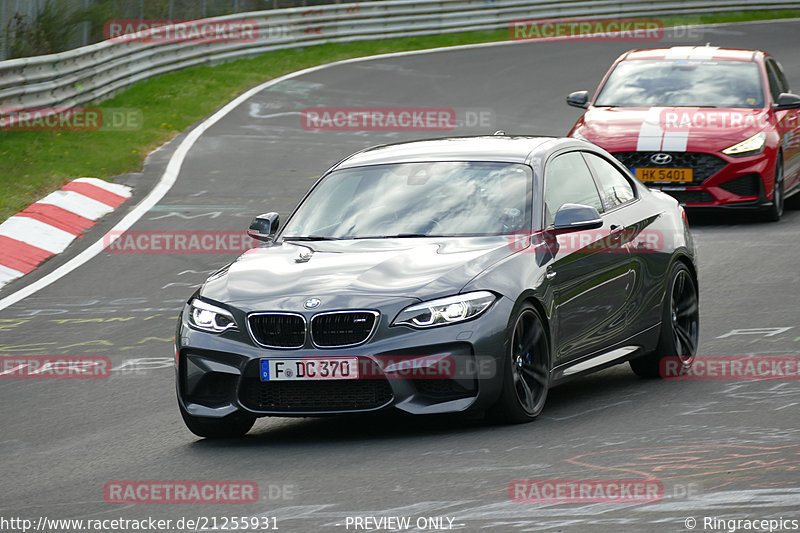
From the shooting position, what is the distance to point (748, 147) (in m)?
15.3

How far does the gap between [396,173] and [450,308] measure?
1.67m

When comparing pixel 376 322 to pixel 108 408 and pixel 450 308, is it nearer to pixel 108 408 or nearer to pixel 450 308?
pixel 450 308

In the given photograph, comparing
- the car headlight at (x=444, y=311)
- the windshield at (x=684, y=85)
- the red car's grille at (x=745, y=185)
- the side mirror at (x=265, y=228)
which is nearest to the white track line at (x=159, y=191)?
the side mirror at (x=265, y=228)

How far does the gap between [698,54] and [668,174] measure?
8.59ft

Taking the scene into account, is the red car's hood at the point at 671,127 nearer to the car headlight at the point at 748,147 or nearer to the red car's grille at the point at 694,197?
the car headlight at the point at 748,147

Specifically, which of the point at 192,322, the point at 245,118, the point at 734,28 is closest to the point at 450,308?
the point at 192,322

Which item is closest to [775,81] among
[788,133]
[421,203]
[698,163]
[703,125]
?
[788,133]

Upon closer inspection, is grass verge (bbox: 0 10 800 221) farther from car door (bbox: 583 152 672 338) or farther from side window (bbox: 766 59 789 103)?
car door (bbox: 583 152 672 338)

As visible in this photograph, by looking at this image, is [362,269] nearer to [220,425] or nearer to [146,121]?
[220,425]

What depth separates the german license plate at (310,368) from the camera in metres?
7.30

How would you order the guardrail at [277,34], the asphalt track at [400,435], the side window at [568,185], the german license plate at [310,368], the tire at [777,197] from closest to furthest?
the asphalt track at [400,435]
the german license plate at [310,368]
the side window at [568,185]
the tire at [777,197]
the guardrail at [277,34]

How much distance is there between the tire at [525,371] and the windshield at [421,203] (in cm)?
69

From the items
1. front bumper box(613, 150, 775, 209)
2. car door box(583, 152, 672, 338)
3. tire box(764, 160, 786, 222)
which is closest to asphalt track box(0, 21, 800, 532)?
tire box(764, 160, 786, 222)

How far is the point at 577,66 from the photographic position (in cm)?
2984
